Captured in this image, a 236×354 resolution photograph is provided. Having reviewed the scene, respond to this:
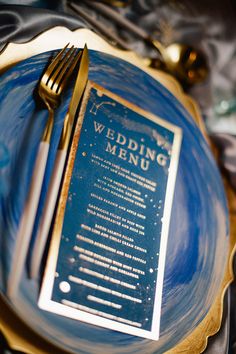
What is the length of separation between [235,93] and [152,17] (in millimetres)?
211

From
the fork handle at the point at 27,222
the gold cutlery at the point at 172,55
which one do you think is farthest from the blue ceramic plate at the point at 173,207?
the gold cutlery at the point at 172,55

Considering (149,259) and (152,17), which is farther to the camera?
(152,17)

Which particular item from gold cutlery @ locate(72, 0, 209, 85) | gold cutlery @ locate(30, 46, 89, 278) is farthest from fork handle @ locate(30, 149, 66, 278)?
gold cutlery @ locate(72, 0, 209, 85)

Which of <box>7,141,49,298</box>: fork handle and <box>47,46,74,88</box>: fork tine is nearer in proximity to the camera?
<box>7,141,49,298</box>: fork handle

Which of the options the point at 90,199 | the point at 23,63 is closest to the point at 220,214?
the point at 90,199

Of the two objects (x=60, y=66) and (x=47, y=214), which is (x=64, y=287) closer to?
(x=47, y=214)

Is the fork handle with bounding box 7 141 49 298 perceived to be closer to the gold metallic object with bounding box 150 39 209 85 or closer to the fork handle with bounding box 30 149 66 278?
the fork handle with bounding box 30 149 66 278

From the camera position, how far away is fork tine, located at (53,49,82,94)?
20.8 inches

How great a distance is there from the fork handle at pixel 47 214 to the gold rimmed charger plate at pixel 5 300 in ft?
0.14

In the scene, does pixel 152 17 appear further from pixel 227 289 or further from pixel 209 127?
pixel 227 289

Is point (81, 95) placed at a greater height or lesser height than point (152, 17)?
lesser

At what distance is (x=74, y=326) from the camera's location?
444mm

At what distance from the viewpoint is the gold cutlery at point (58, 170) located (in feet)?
1.41

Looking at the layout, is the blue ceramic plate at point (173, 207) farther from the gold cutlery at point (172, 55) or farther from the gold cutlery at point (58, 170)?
the gold cutlery at point (172, 55)
